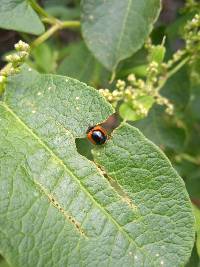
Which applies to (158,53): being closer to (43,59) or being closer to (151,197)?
(151,197)

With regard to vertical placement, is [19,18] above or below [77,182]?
above

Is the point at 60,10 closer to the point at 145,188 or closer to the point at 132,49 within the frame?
the point at 132,49

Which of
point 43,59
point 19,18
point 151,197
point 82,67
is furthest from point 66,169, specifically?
point 43,59

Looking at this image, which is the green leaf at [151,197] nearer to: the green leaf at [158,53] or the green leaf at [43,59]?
the green leaf at [158,53]

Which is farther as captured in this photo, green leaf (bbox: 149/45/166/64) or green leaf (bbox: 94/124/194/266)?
green leaf (bbox: 149/45/166/64)

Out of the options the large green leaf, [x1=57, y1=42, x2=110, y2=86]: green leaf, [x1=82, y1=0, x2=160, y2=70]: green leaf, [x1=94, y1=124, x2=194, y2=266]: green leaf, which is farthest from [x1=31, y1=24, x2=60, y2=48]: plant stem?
[x1=94, y1=124, x2=194, y2=266]: green leaf

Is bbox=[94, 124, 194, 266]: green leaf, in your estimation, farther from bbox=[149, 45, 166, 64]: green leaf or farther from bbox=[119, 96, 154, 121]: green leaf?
bbox=[149, 45, 166, 64]: green leaf

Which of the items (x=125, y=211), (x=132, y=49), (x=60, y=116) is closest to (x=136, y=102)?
(x=132, y=49)
